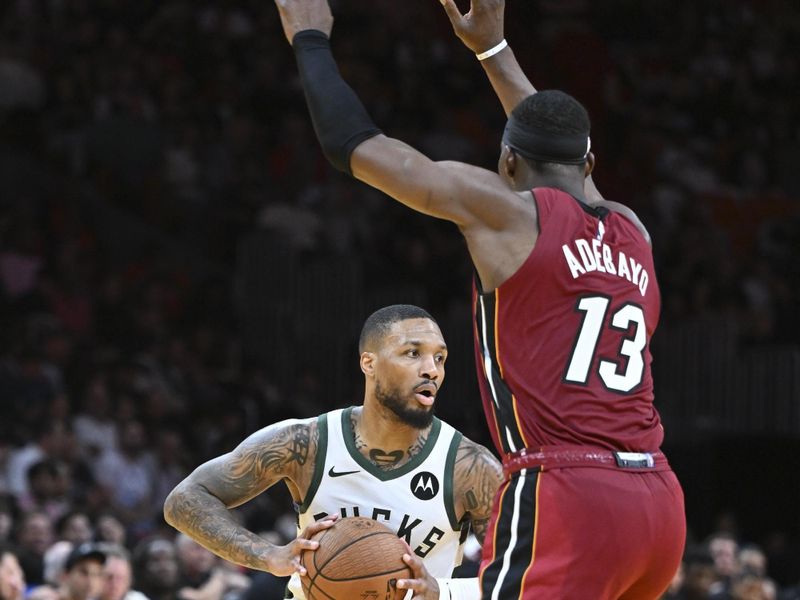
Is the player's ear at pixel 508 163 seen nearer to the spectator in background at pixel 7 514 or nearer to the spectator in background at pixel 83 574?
the spectator in background at pixel 83 574

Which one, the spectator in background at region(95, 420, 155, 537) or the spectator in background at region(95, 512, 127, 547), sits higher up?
the spectator in background at region(95, 420, 155, 537)

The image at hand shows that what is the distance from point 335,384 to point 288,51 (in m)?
4.30

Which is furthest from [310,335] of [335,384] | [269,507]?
[269,507]

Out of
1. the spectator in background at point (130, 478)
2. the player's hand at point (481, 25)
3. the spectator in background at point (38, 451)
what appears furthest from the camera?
the spectator in background at point (130, 478)

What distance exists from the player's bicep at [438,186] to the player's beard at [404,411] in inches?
64.2

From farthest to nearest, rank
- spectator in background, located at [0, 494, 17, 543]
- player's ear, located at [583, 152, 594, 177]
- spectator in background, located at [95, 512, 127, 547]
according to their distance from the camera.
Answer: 1. spectator in background, located at [95, 512, 127, 547]
2. spectator in background, located at [0, 494, 17, 543]
3. player's ear, located at [583, 152, 594, 177]

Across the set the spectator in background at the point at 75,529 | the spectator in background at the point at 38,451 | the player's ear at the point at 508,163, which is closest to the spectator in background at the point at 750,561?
the spectator in background at the point at 75,529

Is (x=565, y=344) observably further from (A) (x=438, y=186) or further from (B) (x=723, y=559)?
(B) (x=723, y=559)

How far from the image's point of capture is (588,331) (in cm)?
443

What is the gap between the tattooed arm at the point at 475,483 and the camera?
5.96m

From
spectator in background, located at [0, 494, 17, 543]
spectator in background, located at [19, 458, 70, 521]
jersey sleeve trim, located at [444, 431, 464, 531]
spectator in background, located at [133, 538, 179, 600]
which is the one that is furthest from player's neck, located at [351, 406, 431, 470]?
spectator in background, located at [19, 458, 70, 521]

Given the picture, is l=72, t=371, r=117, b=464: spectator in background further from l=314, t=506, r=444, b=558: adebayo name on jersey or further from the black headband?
the black headband

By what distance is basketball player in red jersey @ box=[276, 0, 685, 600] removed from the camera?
4.31 m

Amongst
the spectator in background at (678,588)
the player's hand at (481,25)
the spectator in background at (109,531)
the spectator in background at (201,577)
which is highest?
the player's hand at (481,25)
